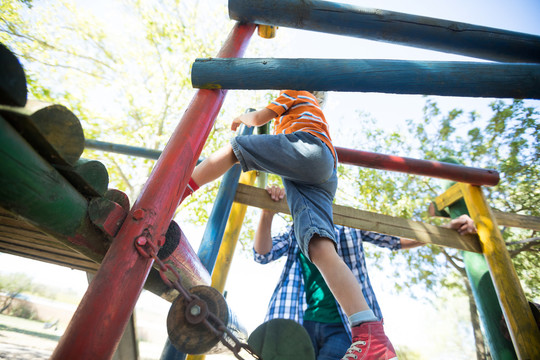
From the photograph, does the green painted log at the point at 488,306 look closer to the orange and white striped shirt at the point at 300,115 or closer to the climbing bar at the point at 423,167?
the climbing bar at the point at 423,167

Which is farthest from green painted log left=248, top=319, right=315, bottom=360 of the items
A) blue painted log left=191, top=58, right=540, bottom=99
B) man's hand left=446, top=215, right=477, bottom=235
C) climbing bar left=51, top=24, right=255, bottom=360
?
man's hand left=446, top=215, right=477, bottom=235

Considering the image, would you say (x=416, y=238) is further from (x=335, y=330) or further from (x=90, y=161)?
(x=90, y=161)

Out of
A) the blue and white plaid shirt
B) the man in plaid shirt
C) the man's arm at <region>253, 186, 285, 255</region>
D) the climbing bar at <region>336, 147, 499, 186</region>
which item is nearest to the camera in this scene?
the man in plaid shirt

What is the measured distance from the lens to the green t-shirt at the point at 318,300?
2012 mm

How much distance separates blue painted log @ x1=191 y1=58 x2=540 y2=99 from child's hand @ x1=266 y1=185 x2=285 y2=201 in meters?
1.01

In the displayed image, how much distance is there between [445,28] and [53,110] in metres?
1.94

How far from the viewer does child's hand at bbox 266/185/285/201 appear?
2232mm

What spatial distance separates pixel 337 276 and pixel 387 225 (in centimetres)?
122

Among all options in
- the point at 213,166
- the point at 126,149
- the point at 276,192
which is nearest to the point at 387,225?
the point at 276,192

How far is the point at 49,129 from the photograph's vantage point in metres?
0.74

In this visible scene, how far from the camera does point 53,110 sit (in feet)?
2.39

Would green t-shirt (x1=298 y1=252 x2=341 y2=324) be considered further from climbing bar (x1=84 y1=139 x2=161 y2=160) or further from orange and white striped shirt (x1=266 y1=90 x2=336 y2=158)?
climbing bar (x1=84 y1=139 x2=161 y2=160)

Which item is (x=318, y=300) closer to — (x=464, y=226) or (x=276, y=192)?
(x=276, y=192)

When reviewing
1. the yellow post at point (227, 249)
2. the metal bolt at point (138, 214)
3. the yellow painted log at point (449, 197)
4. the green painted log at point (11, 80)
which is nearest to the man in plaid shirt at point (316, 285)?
the yellow post at point (227, 249)
